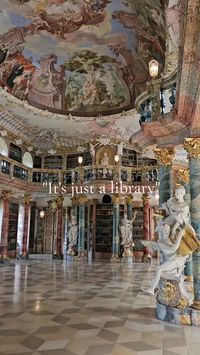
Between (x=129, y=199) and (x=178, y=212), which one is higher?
(x=129, y=199)

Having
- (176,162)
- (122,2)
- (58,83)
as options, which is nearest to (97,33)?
(122,2)

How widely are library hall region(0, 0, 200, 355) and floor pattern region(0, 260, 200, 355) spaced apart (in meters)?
0.03

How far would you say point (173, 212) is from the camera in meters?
5.80

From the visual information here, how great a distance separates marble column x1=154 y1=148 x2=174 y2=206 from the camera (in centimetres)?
682

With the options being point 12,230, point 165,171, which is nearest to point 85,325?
point 165,171

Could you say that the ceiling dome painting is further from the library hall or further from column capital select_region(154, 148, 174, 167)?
column capital select_region(154, 148, 174, 167)

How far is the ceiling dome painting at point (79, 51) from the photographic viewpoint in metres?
12.6

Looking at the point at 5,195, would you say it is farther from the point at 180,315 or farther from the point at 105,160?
the point at 180,315

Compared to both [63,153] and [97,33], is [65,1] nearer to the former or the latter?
[97,33]

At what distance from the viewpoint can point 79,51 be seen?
52.0 feet

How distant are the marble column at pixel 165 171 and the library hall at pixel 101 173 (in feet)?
0.08

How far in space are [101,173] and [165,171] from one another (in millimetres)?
12256

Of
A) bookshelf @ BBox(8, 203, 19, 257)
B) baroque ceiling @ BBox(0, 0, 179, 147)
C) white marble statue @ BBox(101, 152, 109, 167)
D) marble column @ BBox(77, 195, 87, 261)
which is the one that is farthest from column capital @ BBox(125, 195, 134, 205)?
bookshelf @ BBox(8, 203, 19, 257)

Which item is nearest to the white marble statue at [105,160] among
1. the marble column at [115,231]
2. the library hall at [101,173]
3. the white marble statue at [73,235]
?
the library hall at [101,173]
